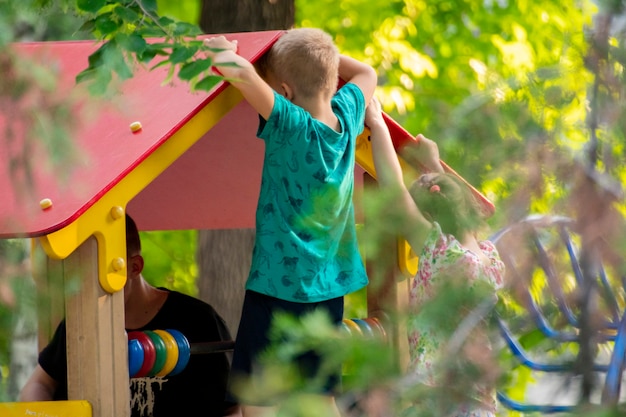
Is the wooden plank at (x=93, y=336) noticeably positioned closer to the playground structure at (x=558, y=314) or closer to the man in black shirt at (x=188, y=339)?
the man in black shirt at (x=188, y=339)

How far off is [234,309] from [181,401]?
203 centimetres

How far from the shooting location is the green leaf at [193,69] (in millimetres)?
2127

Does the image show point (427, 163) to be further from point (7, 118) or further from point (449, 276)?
point (7, 118)

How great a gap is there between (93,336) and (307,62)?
1126 millimetres

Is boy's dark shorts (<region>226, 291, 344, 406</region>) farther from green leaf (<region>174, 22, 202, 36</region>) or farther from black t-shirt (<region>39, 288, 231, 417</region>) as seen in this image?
green leaf (<region>174, 22, 202, 36</region>)

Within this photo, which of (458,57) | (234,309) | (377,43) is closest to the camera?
(234,309)

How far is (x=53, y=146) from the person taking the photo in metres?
1.90

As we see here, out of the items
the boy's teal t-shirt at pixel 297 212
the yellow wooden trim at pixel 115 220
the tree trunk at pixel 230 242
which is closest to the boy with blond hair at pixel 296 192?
the boy's teal t-shirt at pixel 297 212

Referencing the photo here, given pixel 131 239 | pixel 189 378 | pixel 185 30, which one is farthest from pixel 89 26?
pixel 189 378

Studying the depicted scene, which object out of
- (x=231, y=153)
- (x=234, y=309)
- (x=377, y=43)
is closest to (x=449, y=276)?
(x=231, y=153)

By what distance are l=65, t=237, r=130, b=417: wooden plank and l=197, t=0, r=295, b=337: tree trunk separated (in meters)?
3.20

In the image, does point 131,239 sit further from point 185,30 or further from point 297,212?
point 185,30

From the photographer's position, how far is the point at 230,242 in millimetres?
6781

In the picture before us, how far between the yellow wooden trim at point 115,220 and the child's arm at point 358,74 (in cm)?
61
